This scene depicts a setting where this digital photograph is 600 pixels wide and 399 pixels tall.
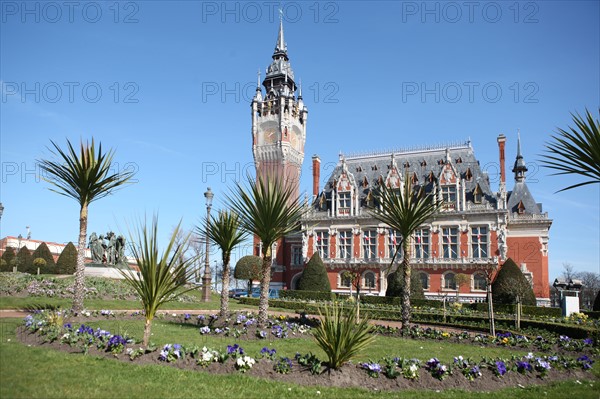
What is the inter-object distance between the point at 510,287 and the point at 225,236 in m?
23.2

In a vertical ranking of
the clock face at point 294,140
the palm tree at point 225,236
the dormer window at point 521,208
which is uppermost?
the clock face at point 294,140

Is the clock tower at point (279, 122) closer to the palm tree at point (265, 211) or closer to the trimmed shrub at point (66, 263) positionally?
the trimmed shrub at point (66, 263)

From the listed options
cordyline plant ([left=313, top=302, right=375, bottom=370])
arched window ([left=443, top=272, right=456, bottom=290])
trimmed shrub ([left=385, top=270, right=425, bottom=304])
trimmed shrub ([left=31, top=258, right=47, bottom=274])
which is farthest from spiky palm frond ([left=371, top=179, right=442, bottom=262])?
trimmed shrub ([left=31, top=258, right=47, bottom=274])

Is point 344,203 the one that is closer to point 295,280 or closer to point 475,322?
point 295,280

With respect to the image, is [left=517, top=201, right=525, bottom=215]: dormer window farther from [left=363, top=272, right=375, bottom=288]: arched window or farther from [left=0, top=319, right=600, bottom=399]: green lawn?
[left=0, top=319, right=600, bottom=399]: green lawn

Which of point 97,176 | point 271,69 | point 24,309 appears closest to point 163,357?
point 97,176

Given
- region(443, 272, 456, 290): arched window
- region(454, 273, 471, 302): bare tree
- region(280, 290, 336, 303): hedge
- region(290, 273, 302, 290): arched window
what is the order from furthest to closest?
region(290, 273, 302, 290): arched window, region(443, 272, 456, 290): arched window, region(454, 273, 471, 302): bare tree, region(280, 290, 336, 303): hedge

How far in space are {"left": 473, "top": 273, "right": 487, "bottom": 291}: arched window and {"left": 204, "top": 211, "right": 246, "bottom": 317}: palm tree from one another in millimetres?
31704

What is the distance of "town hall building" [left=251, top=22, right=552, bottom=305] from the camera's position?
136 ft

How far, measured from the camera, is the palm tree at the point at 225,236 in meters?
16.5

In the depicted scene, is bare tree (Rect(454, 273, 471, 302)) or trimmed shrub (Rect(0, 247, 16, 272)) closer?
bare tree (Rect(454, 273, 471, 302))

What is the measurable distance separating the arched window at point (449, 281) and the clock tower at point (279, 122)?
78.4 feet

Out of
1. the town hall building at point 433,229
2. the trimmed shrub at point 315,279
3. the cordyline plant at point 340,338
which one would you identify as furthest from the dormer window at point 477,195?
the cordyline plant at point 340,338

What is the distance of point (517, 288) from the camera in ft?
97.5
